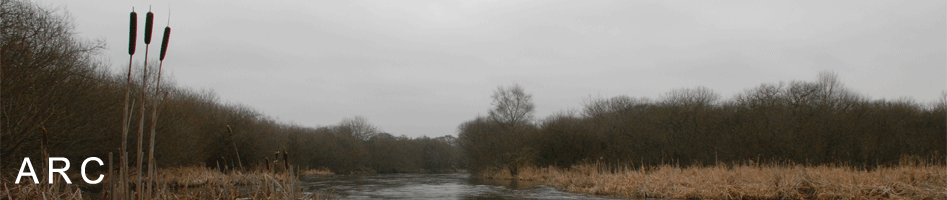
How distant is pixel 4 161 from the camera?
34.4ft

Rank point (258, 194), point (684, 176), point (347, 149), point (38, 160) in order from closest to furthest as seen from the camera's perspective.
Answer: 1. point (258, 194)
2. point (38, 160)
3. point (684, 176)
4. point (347, 149)

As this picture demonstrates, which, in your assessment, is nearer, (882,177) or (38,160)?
(38,160)

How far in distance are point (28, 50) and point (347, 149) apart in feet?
152

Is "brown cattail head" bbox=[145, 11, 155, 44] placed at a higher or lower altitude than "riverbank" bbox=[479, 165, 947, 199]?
higher

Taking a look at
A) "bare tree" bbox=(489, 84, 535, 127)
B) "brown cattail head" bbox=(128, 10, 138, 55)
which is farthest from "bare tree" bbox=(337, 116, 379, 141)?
"brown cattail head" bbox=(128, 10, 138, 55)

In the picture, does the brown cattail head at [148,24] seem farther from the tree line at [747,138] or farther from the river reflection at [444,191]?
the tree line at [747,138]

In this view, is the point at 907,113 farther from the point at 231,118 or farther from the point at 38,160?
the point at 231,118

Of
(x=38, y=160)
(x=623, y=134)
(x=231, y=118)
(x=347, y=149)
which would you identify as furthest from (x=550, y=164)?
(x=347, y=149)

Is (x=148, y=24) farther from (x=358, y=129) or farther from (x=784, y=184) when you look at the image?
(x=358, y=129)

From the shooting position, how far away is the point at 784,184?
45.9ft

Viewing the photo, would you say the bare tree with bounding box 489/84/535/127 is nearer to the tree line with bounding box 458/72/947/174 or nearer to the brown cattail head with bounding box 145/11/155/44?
the tree line with bounding box 458/72/947/174

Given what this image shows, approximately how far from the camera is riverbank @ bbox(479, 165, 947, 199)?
12.5 m

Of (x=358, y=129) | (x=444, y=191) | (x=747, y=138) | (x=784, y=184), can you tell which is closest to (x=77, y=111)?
(x=444, y=191)

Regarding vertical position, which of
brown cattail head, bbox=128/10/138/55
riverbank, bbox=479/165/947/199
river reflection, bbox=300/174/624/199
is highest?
brown cattail head, bbox=128/10/138/55
